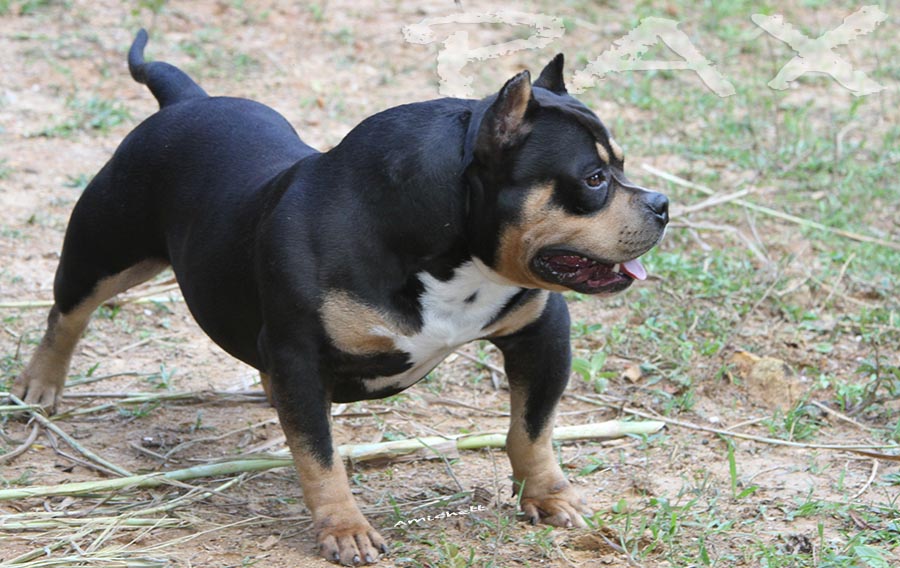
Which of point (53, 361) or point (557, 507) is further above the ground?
point (557, 507)

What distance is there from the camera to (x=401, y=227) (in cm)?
390

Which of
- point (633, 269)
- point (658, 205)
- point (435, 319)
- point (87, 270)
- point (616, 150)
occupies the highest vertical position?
point (616, 150)

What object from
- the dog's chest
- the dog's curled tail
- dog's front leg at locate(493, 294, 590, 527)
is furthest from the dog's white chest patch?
the dog's curled tail

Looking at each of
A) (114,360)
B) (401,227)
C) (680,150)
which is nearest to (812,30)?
(680,150)

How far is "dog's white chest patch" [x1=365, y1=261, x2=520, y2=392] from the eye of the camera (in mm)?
3992

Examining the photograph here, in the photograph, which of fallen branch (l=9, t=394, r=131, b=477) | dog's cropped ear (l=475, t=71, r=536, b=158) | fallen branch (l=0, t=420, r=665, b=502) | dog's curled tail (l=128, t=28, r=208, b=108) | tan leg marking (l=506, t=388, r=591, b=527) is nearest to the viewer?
dog's cropped ear (l=475, t=71, r=536, b=158)

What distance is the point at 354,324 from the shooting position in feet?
12.9

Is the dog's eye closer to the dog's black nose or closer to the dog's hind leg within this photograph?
the dog's black nose

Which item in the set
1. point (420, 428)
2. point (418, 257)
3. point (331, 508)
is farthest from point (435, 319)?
point (420, 428)

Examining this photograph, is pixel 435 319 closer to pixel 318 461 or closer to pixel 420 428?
pixel 318 461

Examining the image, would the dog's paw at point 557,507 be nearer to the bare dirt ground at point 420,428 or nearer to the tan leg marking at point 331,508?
the bare dirt ground at point 420,428

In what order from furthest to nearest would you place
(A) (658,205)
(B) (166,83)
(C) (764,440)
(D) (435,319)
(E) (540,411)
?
(B) (166,83) → (C) (764,440) → (E) (540,411) → (D) (435,319) → (A) (658,205)

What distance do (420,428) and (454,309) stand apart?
1.52 metres

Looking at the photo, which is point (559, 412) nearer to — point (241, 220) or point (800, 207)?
point (241, 220)
